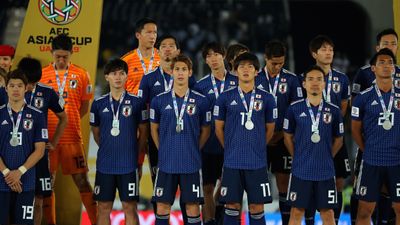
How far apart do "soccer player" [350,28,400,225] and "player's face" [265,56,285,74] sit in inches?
34.7

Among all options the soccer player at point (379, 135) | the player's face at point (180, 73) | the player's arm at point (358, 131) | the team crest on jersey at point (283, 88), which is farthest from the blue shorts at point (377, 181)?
the player's face at point (180, 73)

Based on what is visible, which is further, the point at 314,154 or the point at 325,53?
the point at 325,53

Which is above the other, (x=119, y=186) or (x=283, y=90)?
(x=283, y=90)

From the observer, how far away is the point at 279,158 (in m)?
9.70

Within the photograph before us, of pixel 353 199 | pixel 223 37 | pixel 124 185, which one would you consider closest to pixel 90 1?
pixel 124 185

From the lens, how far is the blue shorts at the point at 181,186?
8961mm

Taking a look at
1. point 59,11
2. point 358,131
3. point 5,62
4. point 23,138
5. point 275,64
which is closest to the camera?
point 23,138

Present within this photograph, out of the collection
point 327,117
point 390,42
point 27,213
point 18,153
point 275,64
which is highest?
point 390,42

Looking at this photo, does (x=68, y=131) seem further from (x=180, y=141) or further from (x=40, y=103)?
(x=180, y=141)

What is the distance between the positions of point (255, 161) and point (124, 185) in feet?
4.52

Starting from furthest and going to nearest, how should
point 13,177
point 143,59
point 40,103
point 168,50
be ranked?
1. point 143,59
2. point 168,50
3. point 40,103
4. point 13,177

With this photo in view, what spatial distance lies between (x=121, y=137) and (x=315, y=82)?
2042 millimetres

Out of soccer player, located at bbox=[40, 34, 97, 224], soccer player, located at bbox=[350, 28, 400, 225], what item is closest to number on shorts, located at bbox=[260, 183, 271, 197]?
soccer player, located at bbox=[350, 28, 400, 225]

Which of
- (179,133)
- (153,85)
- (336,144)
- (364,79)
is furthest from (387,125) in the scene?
(153,85)
